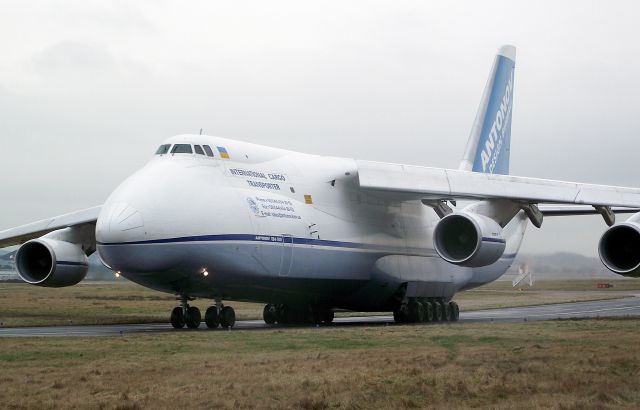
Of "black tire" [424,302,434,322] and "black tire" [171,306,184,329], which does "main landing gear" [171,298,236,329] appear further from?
"black tire" [424,302,434,322]

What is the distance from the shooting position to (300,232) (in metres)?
21.5

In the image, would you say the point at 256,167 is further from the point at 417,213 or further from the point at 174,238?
the point at 417,213

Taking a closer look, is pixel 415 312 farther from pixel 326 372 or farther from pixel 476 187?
pixel 326 372

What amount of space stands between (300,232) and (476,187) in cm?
526

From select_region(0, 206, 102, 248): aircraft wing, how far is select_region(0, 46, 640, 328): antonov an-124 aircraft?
6 cm

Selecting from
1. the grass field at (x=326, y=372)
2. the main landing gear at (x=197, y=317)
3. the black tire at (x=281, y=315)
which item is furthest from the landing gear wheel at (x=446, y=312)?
the grass field at (x=326, y=372)

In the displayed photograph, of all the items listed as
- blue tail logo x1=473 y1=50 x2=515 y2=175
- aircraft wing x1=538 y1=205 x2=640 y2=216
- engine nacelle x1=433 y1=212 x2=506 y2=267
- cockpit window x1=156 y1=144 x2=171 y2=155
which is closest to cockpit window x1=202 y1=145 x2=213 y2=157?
cockpit window x1=156 y1=144 x2=171 y2=155

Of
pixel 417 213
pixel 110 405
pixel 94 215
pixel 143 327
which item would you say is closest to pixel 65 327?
pixel 143 327

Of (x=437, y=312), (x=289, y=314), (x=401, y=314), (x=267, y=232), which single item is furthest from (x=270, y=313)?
(x=437, y=312)

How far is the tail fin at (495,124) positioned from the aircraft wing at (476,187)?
15.9 ft

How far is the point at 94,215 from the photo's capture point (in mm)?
23703

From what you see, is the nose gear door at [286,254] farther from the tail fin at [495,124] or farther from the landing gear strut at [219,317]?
the tail fin at [495,124]

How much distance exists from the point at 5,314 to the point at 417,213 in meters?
11.7

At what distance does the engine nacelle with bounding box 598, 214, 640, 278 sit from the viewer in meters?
20.8
